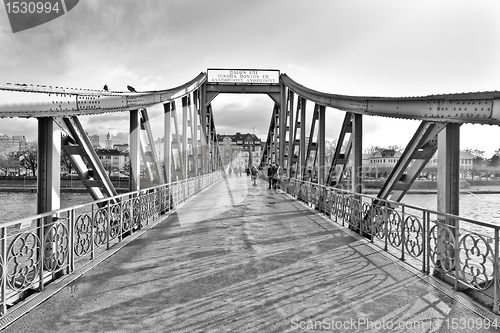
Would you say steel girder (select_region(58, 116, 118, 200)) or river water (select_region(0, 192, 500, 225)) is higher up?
steel girder (select_region(58, 116, 118, 200))

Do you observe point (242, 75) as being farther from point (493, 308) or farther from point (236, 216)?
point (493, 308)

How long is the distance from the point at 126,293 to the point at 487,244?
3650 millimetres

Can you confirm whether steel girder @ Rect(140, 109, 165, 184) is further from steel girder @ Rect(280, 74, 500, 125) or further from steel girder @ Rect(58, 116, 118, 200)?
steel girder @ Rect(280, 74, 500, 125)

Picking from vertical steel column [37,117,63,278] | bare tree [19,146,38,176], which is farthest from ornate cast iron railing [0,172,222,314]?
bare tree [19,146,38,176]

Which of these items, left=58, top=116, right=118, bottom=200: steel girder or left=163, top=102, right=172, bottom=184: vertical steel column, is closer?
left=58, top=116, right=118, bottom=200: steel girder

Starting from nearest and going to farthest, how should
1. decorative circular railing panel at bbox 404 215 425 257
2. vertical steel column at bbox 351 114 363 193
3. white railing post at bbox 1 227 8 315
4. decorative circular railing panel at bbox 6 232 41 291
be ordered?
1. white railing post at bbox 1 227 8 315
2. decorative circular railing panel at bbox 6 232 41 291
3. decorative circular railing panel at bbox 404 215 425 257
4. vertical steel column at bbox 351 114 363 193

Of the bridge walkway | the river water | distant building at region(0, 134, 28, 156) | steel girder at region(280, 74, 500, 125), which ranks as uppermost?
distant building at region(0, 134, 28, 156)

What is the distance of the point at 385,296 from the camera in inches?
137

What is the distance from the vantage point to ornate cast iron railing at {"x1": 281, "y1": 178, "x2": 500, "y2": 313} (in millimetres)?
3248

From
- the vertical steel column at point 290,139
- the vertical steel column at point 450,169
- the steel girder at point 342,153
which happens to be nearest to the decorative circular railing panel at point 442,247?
the vertical steel column at point 450,169

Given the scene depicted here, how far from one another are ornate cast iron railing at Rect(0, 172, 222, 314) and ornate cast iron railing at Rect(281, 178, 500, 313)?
450 cm

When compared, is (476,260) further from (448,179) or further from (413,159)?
(413,159)

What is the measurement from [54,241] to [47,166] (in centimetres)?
101

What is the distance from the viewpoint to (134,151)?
7.32m
